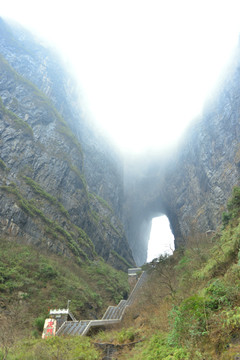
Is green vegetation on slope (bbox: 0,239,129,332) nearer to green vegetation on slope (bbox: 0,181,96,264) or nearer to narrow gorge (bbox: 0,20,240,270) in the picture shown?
narrow gorge (bbox: 0,20,240,270)

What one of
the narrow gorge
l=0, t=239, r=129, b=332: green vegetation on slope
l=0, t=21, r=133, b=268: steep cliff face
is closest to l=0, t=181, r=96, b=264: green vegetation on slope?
l=0, t=21, r=133, b=268: steep cliff face

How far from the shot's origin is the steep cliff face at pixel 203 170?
4022 centimetres

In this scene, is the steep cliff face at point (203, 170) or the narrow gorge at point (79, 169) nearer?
the narrow gorge at point (79, 169)

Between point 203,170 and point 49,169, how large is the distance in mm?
30278

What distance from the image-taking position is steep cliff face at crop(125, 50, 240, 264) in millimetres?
40219

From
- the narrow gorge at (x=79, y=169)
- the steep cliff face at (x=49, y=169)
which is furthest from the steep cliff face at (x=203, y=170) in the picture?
the steep cliff face at (x=49, y=169)

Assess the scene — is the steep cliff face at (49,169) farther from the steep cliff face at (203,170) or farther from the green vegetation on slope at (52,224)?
the steep cliff face at (203,170)

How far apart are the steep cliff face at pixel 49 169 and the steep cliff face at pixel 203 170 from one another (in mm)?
14287

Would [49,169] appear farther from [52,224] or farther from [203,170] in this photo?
[203,170]

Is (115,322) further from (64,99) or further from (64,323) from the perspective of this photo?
(64,99)

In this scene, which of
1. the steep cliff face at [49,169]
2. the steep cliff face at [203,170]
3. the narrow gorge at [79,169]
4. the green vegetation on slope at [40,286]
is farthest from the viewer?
the steep cliff face at [203,170]

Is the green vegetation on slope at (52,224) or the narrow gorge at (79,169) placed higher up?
the narrow gorge at (79,169)

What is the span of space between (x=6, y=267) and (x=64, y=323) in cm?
699

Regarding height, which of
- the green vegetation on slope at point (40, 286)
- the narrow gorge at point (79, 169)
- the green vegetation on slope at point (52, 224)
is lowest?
the green vegetation on slope at point (40, 286)
